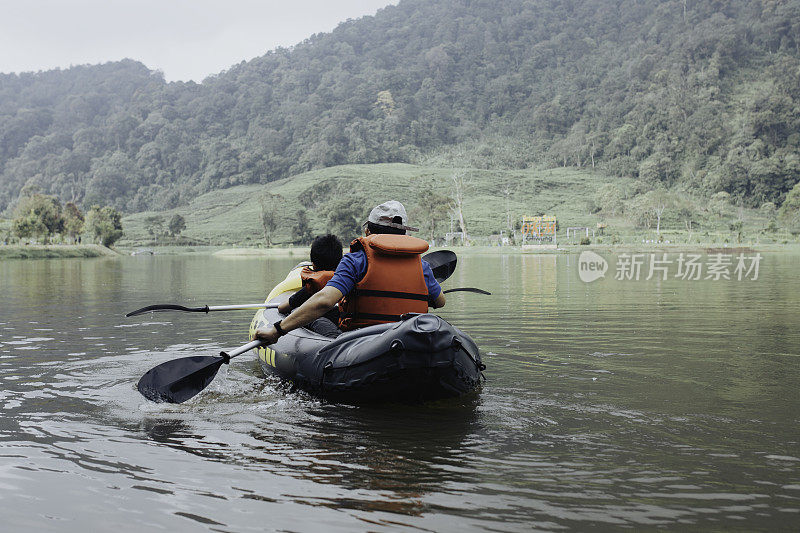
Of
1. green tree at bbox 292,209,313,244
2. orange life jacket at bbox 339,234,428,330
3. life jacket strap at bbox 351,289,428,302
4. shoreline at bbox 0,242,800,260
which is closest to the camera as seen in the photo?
orange life jacket at bbox 339,234,428,330

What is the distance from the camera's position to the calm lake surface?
11.2 feet

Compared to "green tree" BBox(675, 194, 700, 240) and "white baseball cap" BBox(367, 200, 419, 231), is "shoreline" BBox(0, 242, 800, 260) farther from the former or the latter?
"white baseball cap" BBox(367, 200, 419, 231)

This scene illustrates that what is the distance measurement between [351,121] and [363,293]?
154350 mm

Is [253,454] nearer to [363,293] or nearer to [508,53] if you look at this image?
[363,293]

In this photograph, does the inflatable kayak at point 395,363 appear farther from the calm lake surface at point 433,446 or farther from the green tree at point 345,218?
the green tree at point 345,218

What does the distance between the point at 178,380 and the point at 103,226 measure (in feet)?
229

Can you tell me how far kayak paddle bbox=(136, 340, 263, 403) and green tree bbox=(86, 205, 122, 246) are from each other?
69489mm

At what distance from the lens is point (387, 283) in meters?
5.80

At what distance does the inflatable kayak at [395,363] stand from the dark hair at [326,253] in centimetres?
88

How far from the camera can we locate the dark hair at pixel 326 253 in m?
6.70

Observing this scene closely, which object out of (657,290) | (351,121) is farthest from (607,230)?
(351,121)

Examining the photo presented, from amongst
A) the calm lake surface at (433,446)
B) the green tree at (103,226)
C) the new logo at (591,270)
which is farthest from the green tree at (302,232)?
the calm lake surface at (433,446)

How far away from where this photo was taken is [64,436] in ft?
15.9

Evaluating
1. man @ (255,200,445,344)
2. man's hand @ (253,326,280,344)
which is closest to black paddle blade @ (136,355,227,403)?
man's hand @ (253,326,280,344)
